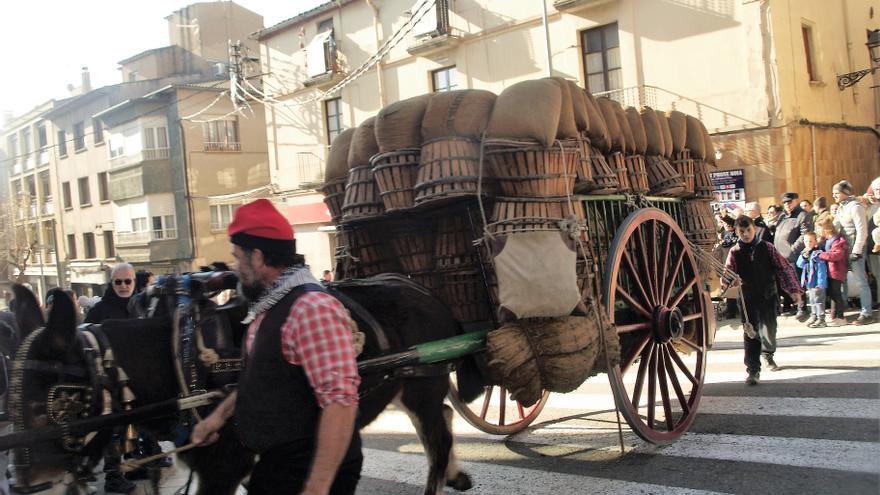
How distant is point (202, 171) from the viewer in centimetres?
3141

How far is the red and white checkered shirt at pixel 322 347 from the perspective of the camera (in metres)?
2.59

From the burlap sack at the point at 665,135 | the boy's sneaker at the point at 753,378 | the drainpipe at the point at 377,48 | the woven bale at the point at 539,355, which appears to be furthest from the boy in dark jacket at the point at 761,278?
the drainpipe at the point at 377,48

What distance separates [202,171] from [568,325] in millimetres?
29238

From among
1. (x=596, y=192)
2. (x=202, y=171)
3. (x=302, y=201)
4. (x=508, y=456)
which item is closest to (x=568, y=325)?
(x=596, y=192)

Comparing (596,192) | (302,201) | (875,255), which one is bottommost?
(875,255)

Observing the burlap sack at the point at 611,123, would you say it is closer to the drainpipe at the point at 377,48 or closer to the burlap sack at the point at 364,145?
the burlap sack at the point at 364,145

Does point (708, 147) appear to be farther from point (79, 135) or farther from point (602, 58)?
point (79, 135)

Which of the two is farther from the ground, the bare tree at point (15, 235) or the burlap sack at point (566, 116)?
the bare tree at point (15, 235)

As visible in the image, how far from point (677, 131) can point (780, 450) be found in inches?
110

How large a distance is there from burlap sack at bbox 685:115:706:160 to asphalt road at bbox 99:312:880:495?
2.25 meters

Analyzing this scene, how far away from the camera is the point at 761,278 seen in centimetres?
748

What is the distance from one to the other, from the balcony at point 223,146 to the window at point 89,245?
9.63 metres

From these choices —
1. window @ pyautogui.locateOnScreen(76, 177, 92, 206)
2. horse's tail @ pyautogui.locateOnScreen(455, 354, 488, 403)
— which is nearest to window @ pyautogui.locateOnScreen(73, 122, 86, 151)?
window @ pyautogui.locateOnScreen(76, 177, 92, 206)

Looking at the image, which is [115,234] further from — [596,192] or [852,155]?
[596,192]
